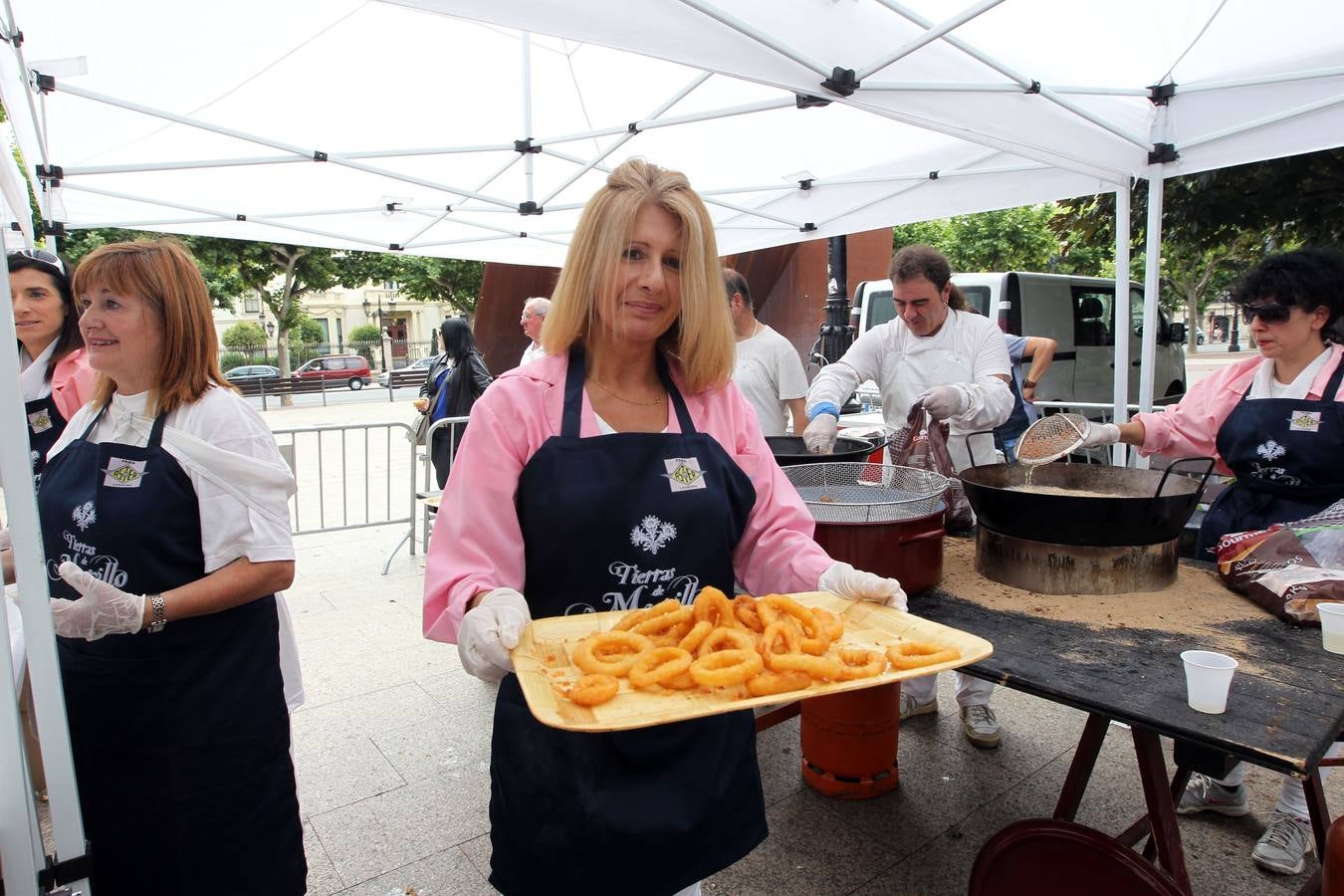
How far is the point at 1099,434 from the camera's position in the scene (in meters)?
2.98

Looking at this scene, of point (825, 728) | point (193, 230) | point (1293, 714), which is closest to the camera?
point (1293, 714)

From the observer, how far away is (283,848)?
2074 millimetres

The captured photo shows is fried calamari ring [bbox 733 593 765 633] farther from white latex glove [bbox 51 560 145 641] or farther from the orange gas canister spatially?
the orange gas canister

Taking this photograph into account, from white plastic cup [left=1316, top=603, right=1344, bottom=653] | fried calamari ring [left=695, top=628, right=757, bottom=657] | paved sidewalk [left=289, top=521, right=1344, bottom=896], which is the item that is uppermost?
fried calamari ring [left=695, top=628, right=757, bottom=657]

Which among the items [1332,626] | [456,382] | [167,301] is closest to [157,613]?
[167,301]

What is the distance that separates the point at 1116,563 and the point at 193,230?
27.0 ft

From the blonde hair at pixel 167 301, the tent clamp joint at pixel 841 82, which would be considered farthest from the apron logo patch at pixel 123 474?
the tent clamp joint at pixel 841 82

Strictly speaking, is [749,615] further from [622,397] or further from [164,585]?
[164,585]

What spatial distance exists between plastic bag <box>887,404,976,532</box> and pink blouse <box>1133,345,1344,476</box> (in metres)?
0.76

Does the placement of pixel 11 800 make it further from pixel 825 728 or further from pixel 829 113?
pixel 829 113

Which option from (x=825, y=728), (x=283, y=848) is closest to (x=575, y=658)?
(x=283, y=848)

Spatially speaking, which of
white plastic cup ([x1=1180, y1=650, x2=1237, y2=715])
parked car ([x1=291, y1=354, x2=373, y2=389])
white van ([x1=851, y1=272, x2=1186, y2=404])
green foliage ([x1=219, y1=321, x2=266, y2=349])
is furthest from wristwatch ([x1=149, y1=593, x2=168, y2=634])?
green foliage ([x1=219, y1=321, x2=266, y2=349])

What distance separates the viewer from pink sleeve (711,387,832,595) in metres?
1.85

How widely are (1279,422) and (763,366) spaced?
2.50 metres
